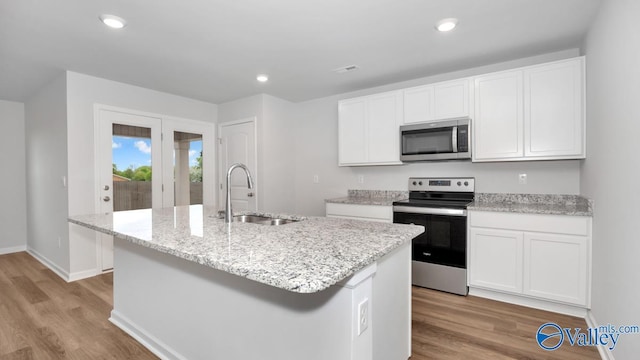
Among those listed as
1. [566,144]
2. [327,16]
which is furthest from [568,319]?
[327,16]

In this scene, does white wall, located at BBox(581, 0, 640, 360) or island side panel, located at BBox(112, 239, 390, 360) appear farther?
white wall, located at BBox(581, 0, 640, 360)

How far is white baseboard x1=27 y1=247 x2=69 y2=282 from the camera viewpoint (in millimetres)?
3431

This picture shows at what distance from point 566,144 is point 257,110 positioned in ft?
11.5

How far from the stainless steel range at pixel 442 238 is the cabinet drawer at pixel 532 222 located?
0.49ft

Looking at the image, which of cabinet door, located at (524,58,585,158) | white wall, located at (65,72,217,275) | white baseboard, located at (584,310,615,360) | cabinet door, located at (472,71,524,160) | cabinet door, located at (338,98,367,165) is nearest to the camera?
white baseboard, located at (584,310,615,360)

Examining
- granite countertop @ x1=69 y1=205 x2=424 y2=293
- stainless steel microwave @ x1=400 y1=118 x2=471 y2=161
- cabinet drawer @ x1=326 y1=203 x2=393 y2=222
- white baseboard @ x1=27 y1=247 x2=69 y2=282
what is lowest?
white baseboard @ x1=27 y1=247 x2=69 y2=282

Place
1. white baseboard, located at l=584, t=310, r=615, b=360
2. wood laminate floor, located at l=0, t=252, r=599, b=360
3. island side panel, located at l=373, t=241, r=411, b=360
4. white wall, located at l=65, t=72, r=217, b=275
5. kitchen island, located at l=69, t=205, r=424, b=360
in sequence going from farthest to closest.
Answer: white wall, located at l=65, t=72, r=217, b=275 < wood laminate floor, located at l=0, t=252, r=599, b=360 < white baseboard, located at l=584, t=310, r=615, b=360 < island side panel, located at l=373, t=241, r=411, b=360 < kitchen island, located at l=69, t=205, r=424, b=360

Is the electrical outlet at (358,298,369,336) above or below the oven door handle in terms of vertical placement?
below

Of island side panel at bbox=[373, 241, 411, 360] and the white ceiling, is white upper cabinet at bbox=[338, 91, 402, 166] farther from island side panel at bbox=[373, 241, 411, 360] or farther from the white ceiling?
island side panel at bbox=[373, 241, 411, 360]

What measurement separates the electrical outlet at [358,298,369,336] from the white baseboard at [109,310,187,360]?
3.96 ft

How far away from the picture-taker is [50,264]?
12.6ft

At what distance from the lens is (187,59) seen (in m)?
2.95

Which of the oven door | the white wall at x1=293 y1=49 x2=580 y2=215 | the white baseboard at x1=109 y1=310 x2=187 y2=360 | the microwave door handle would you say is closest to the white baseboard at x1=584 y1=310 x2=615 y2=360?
the oven door

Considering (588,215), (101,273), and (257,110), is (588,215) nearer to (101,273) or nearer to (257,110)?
(257,110)
